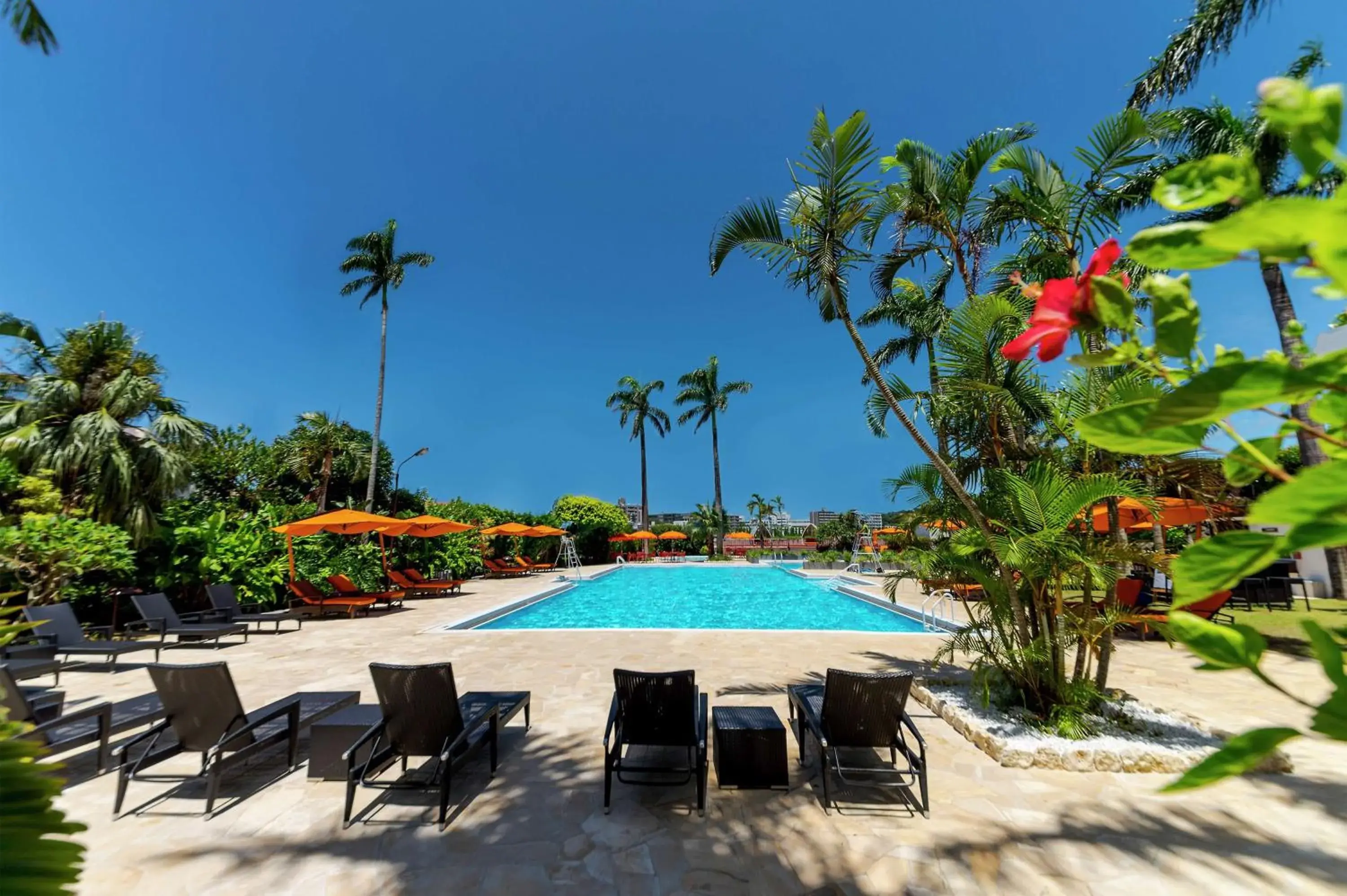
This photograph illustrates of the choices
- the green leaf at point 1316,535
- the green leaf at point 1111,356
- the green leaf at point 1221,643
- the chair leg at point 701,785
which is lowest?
the chair leg at point 701,785

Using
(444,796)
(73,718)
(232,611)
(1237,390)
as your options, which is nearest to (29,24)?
(232,611)

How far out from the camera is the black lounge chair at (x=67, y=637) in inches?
283

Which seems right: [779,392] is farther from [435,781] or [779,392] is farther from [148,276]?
[435,781]

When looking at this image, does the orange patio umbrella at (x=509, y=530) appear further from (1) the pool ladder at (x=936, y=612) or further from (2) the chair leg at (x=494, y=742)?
(2) the chair leg at (x=494, y=742)

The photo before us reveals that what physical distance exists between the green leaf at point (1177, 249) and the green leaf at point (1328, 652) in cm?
37

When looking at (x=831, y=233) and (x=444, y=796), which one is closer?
(x=444, y=796)

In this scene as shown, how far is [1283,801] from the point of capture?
403 cm

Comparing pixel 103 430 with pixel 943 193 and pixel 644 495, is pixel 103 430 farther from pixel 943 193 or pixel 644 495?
pixel 644 495

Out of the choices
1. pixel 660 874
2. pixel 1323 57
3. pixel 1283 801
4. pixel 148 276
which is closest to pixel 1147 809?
pixel 1283 801

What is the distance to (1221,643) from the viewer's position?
592mm

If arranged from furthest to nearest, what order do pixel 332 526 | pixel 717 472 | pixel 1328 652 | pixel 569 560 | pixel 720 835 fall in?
1. pixel 717 472
2. pixel 569 560
3. pixel 332 526
4. pixel 720 835
5. pixel 1328 652

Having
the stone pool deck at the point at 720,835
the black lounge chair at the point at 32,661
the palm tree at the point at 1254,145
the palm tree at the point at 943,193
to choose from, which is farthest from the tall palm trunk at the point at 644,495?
the stone pool deck at the point at 720,835

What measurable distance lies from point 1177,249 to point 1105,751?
5903 mm

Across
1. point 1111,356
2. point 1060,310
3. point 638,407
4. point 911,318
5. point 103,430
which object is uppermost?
point 638,407
